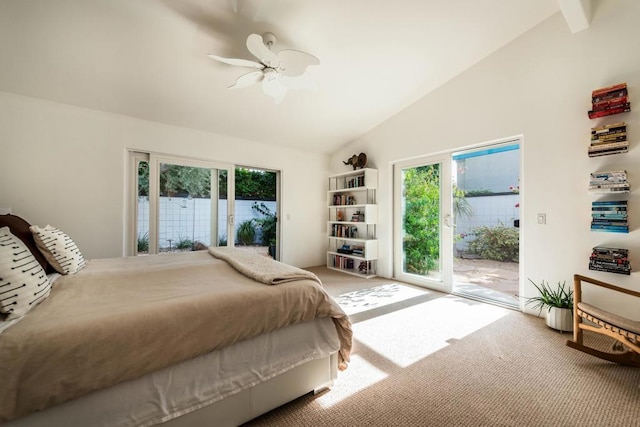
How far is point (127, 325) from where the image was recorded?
105 centimetres

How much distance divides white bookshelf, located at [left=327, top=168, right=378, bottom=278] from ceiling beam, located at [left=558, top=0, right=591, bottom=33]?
104 inches

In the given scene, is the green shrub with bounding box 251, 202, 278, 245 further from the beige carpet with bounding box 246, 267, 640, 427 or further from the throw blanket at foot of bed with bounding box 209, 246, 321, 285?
the beige carpet with bounding box 246, 267, 640, 427

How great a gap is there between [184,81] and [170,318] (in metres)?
2.75

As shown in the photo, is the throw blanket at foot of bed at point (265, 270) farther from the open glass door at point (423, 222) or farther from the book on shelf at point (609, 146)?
the book on shelf at point (609, 146)

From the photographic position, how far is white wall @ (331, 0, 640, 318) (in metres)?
2.26

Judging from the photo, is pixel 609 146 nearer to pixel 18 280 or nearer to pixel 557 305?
pixel 557 305

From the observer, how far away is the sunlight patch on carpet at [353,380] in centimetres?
154

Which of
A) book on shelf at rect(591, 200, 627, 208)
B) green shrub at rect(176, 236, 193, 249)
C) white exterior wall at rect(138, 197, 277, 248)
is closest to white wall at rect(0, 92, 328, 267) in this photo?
white exterior wall at rect(138, 197, 277, 248)

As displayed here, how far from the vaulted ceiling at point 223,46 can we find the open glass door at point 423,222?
114 cm

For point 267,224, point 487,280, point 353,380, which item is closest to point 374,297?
point 353,380

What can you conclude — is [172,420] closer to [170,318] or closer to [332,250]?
[170,318]

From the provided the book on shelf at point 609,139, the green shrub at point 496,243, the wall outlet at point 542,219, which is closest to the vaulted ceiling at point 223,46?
the book on shelf at point 609,139

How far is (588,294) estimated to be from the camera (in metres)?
2.43

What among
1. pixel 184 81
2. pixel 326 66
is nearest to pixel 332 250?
pixel 326 66
